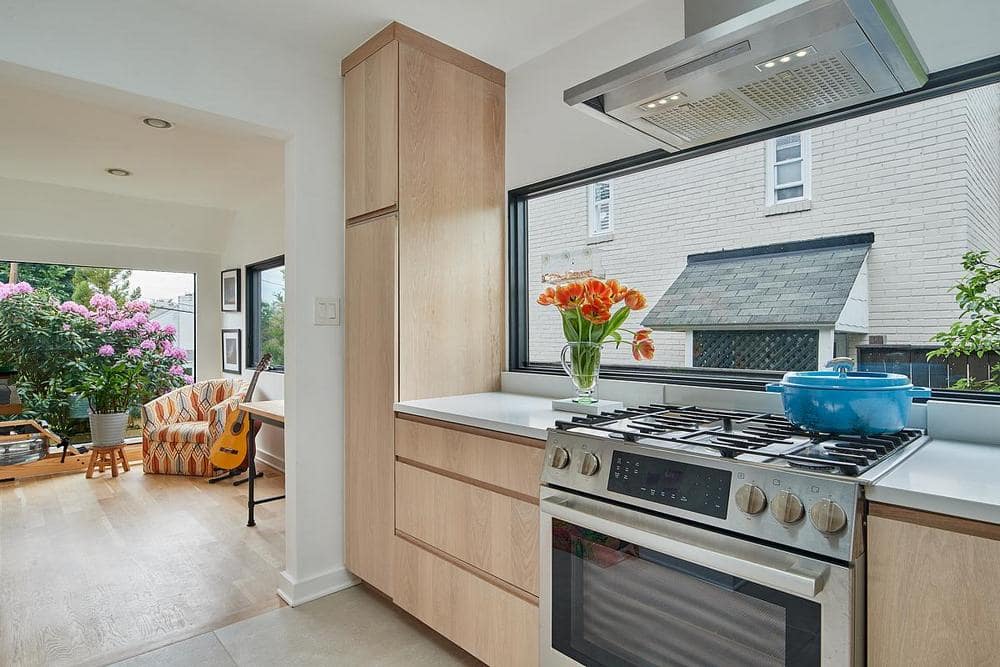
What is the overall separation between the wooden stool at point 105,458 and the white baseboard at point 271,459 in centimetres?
104

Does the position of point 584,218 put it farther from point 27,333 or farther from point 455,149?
point 27,333

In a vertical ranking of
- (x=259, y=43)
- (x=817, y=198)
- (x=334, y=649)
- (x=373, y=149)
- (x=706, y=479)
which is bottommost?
(x=334, y=649)

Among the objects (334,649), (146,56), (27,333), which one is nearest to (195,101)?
(146,56)

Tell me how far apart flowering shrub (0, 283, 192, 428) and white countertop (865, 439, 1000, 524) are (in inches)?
210

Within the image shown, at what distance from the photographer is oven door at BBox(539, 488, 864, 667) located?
1.07m

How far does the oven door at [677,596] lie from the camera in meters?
1.07

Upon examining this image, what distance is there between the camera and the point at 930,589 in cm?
100

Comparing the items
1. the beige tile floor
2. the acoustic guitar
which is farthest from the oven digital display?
the acoustic guitar

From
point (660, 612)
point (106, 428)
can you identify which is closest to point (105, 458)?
point (106, 428)

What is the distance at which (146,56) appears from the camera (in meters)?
2.08

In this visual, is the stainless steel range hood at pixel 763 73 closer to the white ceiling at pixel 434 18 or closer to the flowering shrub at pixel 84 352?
the white ceiling at pixel 434 18

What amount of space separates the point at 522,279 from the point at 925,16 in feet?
5.65

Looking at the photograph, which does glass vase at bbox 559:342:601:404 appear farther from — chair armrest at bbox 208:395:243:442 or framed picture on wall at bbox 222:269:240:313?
framed picture on wall at bbox 222:269:240:313

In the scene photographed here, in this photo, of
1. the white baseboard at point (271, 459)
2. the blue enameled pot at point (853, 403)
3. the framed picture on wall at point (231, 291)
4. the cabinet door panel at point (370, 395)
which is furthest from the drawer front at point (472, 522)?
the framed picture on wall at point (231, 291)
